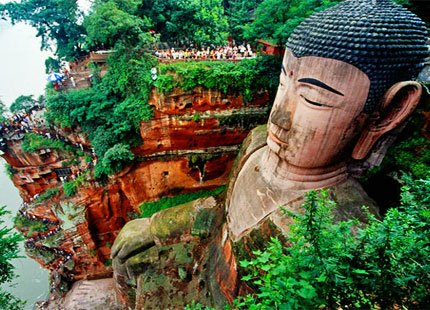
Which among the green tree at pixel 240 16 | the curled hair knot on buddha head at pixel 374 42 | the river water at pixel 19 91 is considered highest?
the green tree at pixel 240 16

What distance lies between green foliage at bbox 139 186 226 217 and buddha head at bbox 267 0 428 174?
896cm

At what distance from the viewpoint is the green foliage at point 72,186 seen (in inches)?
458

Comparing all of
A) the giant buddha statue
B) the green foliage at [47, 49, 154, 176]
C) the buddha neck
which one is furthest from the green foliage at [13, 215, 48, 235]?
the buddha neck

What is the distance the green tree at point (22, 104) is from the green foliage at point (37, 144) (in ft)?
13.8

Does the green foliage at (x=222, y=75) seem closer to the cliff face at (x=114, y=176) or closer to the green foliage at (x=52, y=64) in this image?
the cliff face at (x=114, y=176)

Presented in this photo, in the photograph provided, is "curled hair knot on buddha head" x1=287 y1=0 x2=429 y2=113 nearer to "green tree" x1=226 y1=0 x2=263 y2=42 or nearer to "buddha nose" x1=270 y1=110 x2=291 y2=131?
"buddha nose" x1=270 y1=110 x2=291 y2=131

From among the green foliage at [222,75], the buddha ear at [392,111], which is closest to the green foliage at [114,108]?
the green foliage at [222,75]

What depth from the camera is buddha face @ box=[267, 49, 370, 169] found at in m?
3.55

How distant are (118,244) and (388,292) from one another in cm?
665

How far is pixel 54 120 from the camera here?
11766 mm

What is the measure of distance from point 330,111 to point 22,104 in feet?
62.0

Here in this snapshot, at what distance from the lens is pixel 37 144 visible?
A: 12336 mm

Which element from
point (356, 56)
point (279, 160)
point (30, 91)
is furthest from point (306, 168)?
point (30, 91)

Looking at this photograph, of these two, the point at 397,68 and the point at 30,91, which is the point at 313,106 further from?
the point at 30,91
